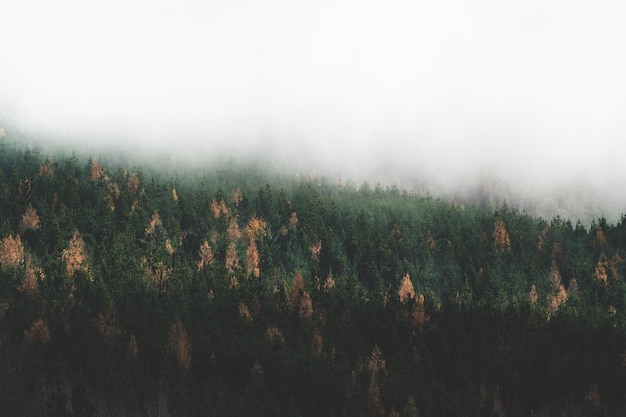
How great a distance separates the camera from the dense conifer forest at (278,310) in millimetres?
79562

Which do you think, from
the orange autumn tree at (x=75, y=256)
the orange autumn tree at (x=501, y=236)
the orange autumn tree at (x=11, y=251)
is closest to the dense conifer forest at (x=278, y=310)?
the orange autumn tree at (x=11, y=251)

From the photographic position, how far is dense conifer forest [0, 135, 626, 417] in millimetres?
79562

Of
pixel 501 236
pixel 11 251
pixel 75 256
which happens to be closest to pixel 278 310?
pixel 75 256

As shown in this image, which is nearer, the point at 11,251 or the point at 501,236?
the point at 11,251

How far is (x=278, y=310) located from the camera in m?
116

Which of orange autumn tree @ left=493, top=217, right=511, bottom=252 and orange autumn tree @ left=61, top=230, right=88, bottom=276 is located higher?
orange autumn tree @ left=61, top=230, right=88, bottom=276

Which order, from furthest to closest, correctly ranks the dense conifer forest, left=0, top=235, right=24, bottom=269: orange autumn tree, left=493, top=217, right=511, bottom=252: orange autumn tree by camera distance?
left=493, top=217, right=511, bottom=252: orange autumn tree, left=0, top=235, right=24, bottom=269: orange autumn tree, the dense conifer forest

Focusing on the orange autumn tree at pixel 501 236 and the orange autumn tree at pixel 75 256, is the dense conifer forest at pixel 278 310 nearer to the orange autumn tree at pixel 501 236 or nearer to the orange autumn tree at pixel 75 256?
the orange autumn tree at pixel 75 256

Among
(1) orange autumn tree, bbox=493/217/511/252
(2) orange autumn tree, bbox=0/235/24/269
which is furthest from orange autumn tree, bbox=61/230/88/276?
(1) orange autumn tree, bbox=493/217/511/252

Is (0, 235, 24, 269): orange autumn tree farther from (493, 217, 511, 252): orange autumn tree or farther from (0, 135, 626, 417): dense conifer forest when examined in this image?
(493, 217, 511, 252): orange autumn tree

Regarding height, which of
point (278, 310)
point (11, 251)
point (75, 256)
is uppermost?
point (11, 251)

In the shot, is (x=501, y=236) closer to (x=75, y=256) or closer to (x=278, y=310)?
(x=278, y=310)

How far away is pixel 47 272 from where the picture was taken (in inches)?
4537

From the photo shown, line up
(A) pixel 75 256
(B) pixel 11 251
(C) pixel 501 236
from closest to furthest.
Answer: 1. (B) pixel 11 251
2. (A) pixel 75 256
3. (C) pixel 501 236
